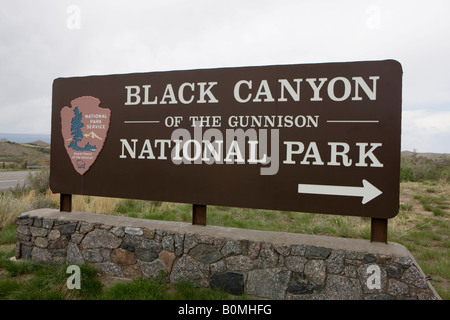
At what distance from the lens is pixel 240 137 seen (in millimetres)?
3908

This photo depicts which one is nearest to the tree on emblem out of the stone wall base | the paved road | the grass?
the stone wall base

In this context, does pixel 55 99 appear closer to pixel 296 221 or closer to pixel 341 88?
pixel 341 88

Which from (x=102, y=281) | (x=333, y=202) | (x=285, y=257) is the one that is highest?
(x=333, y=202)

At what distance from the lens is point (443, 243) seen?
5.89m

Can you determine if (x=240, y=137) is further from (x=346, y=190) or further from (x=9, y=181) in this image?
(x=9, y=181)

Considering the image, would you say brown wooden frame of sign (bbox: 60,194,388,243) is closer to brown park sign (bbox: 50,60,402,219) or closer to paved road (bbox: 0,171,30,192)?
brown park sign (bbox: 50,60,402,219)

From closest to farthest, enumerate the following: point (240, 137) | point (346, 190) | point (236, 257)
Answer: point (346, 190)
point (236, 257)
point (240, 137)

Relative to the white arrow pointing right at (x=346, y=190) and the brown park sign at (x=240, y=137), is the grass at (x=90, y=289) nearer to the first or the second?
the brown park sign at (x=240, y=137)

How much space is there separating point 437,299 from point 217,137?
2.77 meters

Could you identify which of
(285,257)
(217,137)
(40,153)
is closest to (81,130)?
(217,137)

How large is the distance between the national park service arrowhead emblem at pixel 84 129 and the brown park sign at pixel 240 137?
14 millimetres

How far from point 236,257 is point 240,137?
4.48ft

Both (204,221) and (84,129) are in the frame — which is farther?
(84,129)

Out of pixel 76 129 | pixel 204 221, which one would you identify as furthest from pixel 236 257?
pixel 76 129
